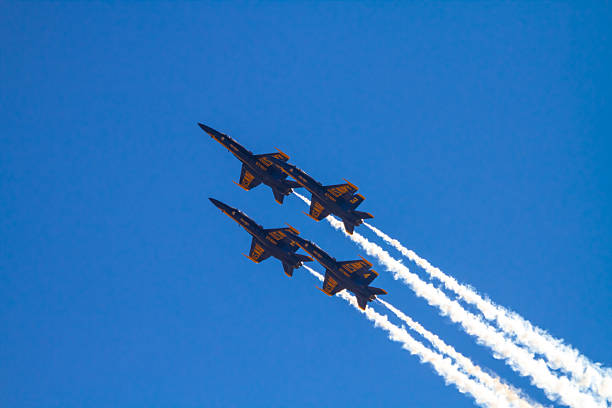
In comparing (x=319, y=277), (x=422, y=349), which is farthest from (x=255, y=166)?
(x=422, y=349)

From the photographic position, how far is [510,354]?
234 ft

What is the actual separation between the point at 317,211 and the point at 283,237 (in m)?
4.62

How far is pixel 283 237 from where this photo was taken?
243ft

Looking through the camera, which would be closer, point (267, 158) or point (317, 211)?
point (317, 211)

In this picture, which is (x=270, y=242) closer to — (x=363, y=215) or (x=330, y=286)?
(x=330, y=286)

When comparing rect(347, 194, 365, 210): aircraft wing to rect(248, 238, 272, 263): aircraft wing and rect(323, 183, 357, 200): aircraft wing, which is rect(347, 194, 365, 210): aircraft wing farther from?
rect(248, 238, 272, 263): aircraft wing

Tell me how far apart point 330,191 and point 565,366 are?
29281 millimetres

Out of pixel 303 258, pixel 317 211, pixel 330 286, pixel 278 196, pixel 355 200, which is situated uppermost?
pixel 355 200

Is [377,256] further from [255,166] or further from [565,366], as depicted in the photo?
[565,366]

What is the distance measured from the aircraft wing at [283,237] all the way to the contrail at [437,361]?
3071 mm

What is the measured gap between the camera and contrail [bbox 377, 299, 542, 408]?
68.6 m

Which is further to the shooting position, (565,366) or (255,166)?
(255,166)

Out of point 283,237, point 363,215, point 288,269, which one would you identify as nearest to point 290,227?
point 283,237

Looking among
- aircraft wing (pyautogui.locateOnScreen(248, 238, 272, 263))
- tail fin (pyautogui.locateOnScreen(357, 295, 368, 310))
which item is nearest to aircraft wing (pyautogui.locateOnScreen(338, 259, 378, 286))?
tail fin (pyautogui.locateOnScreen(357, 295, 368, 310))
